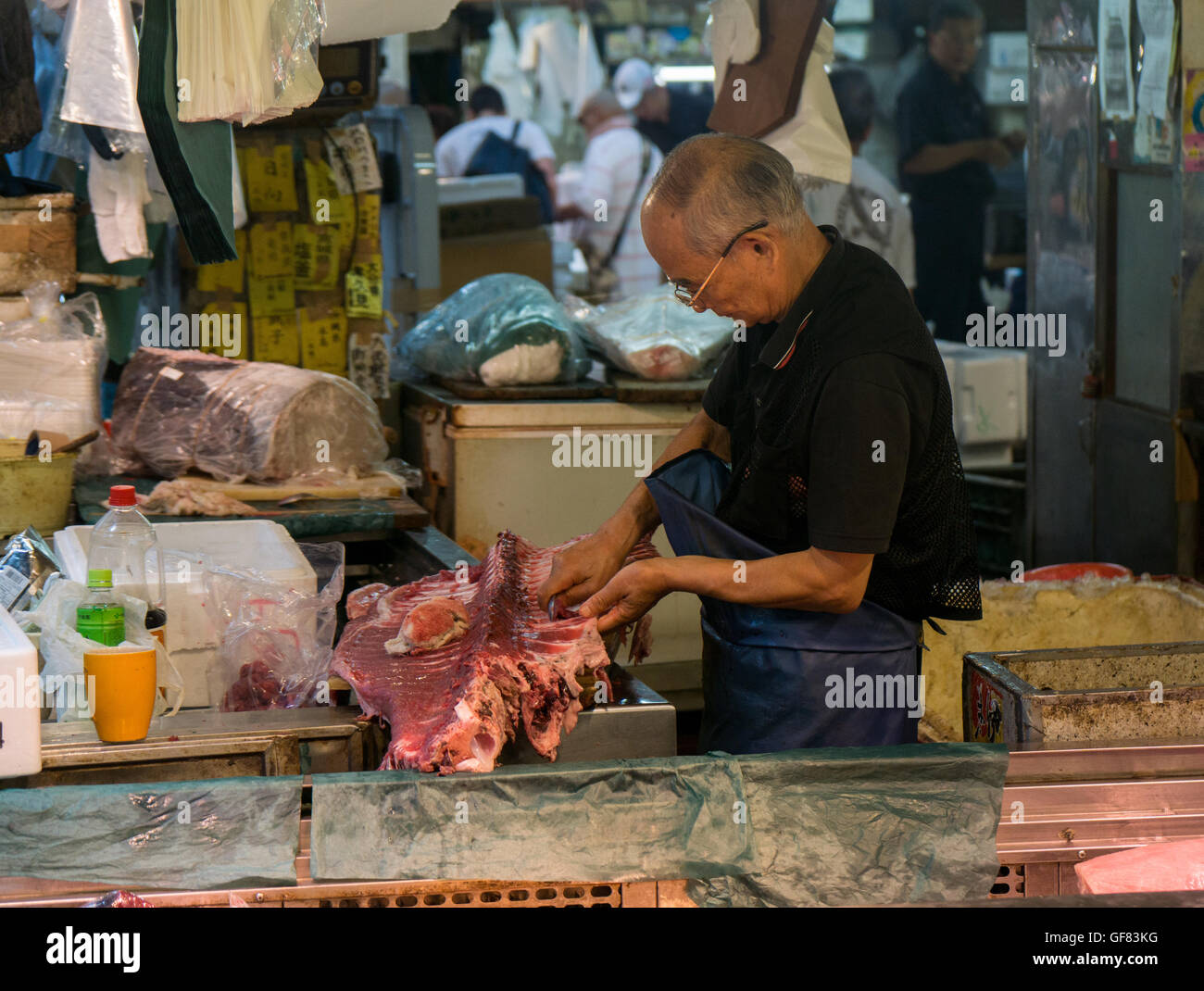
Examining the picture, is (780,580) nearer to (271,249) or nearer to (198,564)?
(198,564)

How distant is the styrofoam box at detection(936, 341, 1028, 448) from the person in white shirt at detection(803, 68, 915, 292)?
990 mm

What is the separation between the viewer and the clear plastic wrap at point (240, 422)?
4523mm

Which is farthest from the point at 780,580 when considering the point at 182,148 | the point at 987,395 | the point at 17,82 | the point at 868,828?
the point at 987,395

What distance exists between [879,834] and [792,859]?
5.6 inches

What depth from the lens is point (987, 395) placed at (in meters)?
6.80

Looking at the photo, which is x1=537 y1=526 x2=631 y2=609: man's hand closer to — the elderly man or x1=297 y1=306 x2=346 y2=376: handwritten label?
the elderly man

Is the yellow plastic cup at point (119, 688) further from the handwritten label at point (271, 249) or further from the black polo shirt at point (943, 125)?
the black polo shirt at point (943, 125)

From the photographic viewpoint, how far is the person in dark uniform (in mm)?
8422

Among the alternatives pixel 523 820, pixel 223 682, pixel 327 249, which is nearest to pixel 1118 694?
pixel 523 820

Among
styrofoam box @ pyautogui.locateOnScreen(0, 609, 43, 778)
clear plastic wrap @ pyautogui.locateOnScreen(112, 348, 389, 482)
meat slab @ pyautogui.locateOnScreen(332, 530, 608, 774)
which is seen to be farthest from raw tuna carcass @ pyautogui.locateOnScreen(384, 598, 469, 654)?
clear plastic wrap @ pyautogui.locateOnScreen(112, 348, 389, 482)

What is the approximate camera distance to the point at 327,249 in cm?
561

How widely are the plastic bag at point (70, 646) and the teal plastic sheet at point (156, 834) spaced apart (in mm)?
301
